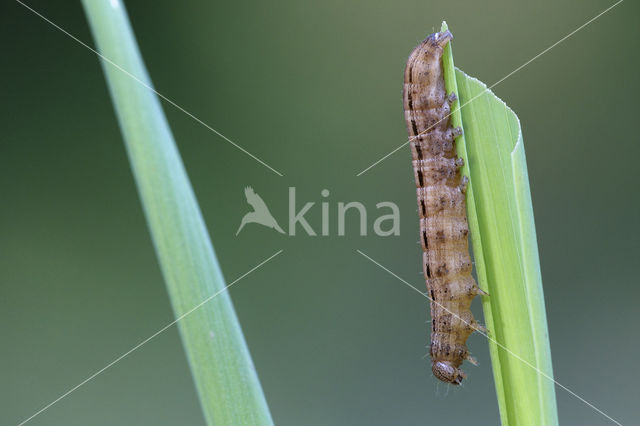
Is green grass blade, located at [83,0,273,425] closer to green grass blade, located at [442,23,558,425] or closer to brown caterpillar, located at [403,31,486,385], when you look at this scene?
green grass blade, located at [442,23,558,425]

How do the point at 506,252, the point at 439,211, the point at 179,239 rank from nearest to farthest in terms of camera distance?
the point at 179,239 < the point at 506,252 < the point at 439,211

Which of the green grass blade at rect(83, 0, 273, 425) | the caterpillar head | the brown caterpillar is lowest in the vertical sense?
the green grass blade at rect(83, 0, 273, 425)

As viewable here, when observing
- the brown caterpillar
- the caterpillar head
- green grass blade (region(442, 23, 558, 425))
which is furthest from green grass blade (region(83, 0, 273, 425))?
the caterpillar head

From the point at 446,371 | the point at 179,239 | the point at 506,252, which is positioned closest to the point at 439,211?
the point at 446,371

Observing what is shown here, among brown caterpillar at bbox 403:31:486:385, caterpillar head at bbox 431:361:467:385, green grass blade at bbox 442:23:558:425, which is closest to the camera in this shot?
green grass blade at bbox 442:23:558:425

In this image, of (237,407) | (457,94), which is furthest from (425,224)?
(237,407)

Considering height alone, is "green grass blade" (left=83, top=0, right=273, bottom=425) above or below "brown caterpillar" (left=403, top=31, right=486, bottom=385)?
below

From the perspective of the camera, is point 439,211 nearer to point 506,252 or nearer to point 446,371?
point 446,371
